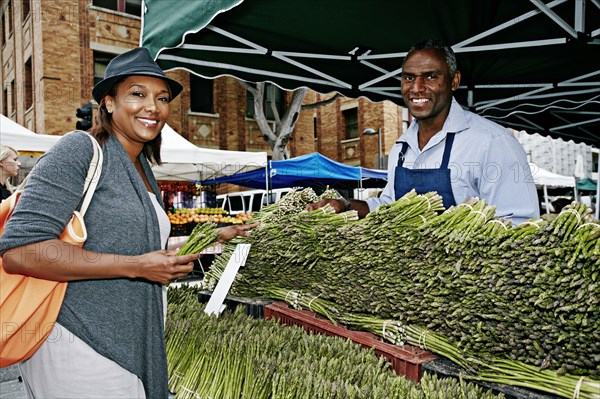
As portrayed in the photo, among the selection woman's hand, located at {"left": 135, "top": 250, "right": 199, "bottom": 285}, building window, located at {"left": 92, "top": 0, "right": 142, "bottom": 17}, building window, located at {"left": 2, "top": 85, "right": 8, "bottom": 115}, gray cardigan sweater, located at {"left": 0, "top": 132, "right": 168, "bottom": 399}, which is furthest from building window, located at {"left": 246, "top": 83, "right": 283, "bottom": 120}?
woman's hand, located at {"left": 135, "top": 250, "right": 199, "bottom": 285}

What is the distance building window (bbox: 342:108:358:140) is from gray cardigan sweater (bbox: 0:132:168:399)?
22.3 m

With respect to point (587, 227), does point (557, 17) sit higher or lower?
higher

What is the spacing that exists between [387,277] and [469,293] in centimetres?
52

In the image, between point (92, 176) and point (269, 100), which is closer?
point (92, 176)

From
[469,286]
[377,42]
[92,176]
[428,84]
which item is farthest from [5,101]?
[469,286]

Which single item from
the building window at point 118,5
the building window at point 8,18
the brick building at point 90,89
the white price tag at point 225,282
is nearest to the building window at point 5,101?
the brick building at point 90,89

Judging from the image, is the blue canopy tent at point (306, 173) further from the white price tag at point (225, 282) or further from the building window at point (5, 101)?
the building window at point (5, 101)

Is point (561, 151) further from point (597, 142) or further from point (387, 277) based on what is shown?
point (387, 277)

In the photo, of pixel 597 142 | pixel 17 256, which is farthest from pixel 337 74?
pixel 597 142

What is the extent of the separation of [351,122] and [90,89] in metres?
12.8

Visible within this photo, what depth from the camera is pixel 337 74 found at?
5145mm

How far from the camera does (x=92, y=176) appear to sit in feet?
5.22

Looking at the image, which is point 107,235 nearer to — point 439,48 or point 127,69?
point 127,69

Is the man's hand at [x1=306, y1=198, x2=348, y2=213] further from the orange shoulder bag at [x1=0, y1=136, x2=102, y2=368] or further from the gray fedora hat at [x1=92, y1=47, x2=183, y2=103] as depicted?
the orange shoulder bag at [x1=0, y1=136, x2=102, y2=368]
